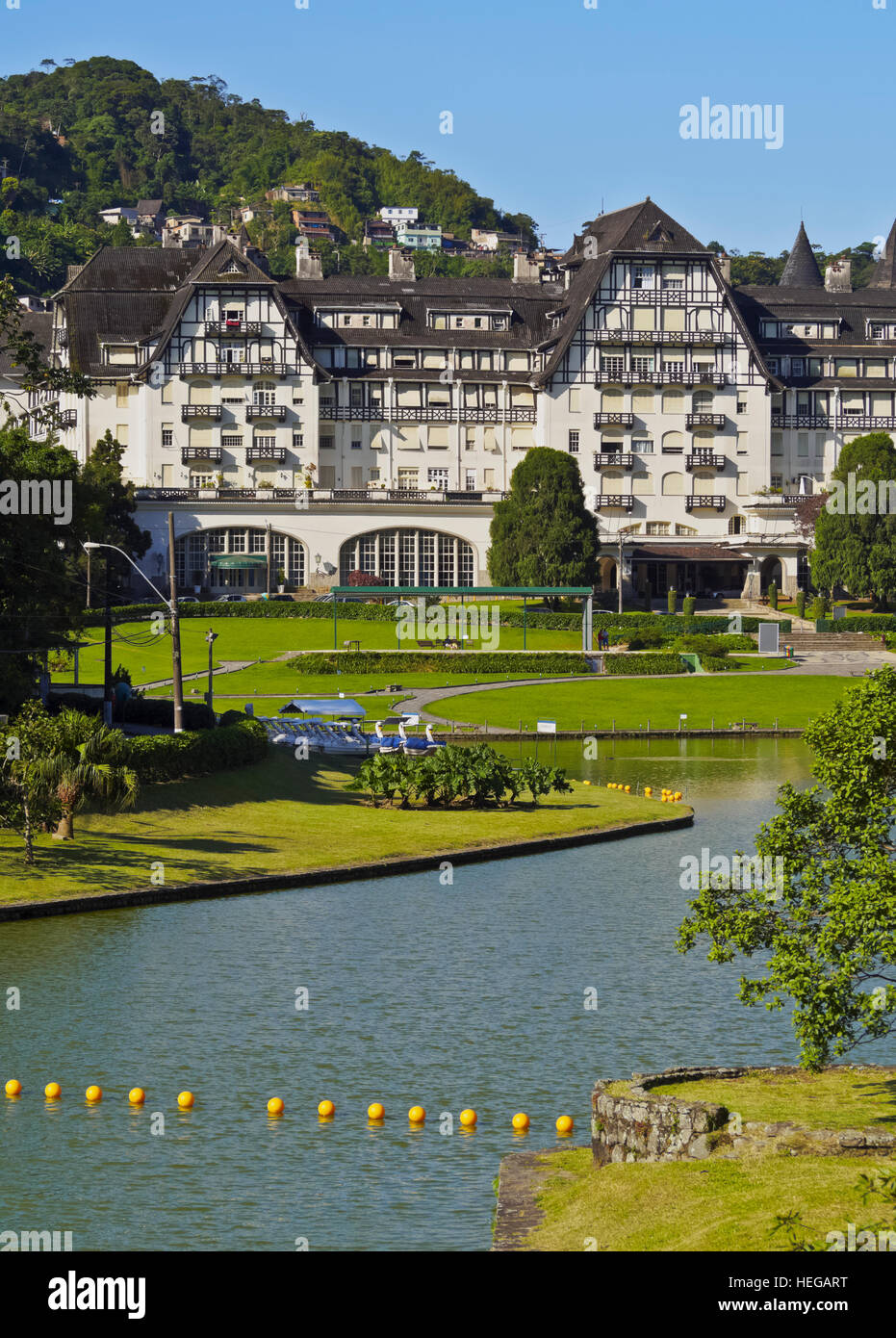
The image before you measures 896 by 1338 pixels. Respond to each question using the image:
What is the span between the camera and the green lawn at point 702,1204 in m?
18.6

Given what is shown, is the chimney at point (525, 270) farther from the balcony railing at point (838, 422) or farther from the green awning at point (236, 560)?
the green awning at point (236, 560)

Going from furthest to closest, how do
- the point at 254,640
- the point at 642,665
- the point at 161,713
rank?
the point at 254,640
the point at 642,665
the point at 161,713

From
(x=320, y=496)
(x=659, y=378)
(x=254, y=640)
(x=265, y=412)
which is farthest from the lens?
(x=659, y=378)

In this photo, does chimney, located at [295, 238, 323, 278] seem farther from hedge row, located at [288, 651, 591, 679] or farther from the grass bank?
the grass bank

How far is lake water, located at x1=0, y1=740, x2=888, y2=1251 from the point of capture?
23.3 m

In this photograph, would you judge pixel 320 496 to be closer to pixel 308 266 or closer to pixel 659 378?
pixel 659 378

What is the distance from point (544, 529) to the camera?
123 meters

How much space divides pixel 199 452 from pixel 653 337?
37869 mm

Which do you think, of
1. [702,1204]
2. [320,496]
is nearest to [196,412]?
[320,496]

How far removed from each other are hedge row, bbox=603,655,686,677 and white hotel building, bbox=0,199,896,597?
32426 millimetres

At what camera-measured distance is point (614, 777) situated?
228 feet

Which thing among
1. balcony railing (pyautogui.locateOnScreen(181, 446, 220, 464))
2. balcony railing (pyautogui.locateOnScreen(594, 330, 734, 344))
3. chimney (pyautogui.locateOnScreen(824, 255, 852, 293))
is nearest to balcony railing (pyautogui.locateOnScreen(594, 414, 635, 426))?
balcony railing (pyautogui.locateOnScreen(594, 330, 734, 344))

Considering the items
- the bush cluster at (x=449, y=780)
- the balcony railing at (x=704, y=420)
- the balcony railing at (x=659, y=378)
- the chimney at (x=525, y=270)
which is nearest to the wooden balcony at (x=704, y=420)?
the balcony railing at (x=704, y=420)

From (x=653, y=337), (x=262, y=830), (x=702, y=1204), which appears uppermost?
(x=653, y=337)
